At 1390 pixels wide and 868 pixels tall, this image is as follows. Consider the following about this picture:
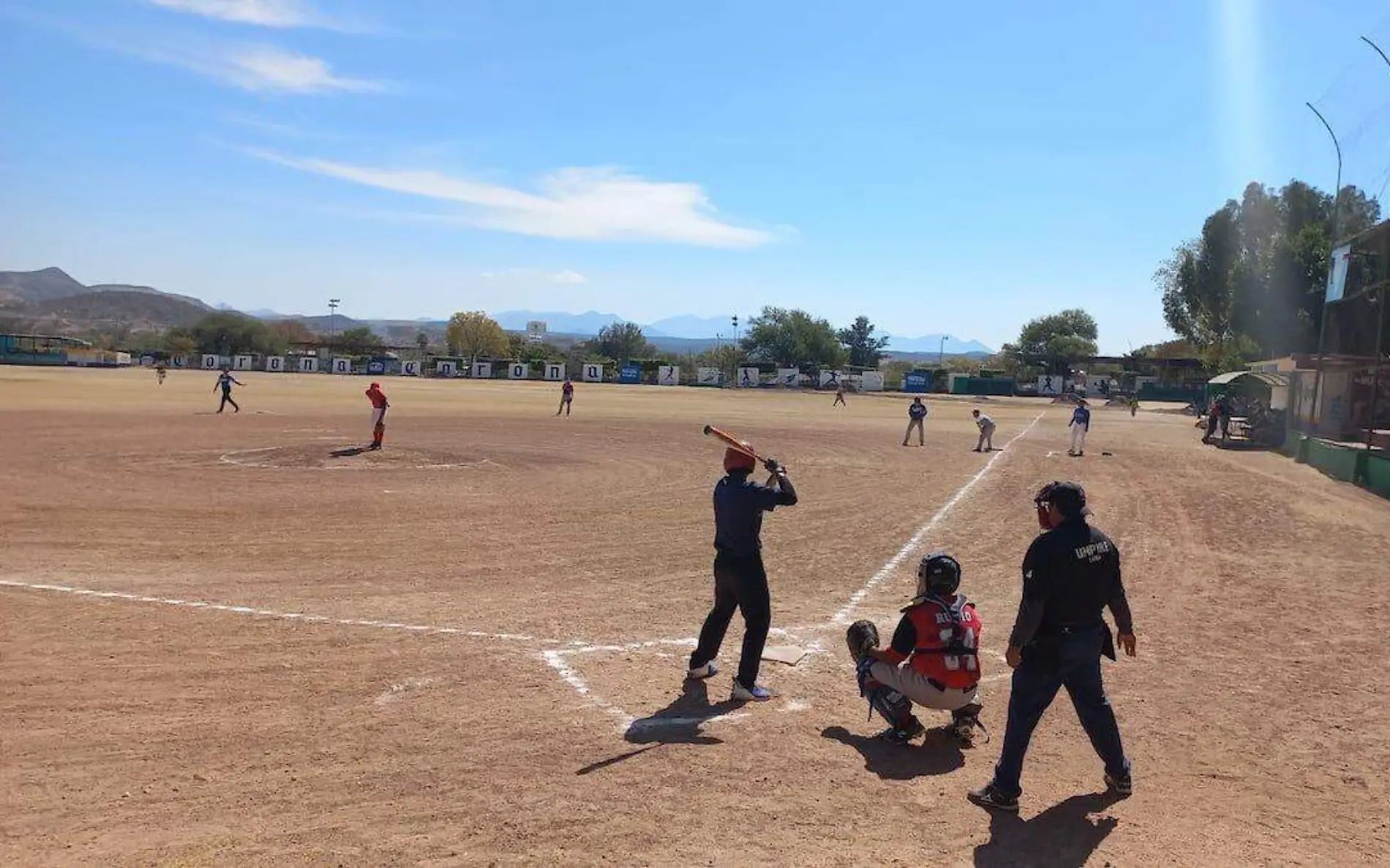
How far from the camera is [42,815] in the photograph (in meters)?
4.74

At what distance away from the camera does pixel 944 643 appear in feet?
19.0

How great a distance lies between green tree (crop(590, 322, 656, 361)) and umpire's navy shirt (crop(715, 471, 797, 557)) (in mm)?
150247

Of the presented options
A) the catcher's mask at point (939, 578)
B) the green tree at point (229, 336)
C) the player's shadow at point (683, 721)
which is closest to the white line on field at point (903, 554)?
the player's shadow at point (683, 721)

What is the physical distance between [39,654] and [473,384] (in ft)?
238

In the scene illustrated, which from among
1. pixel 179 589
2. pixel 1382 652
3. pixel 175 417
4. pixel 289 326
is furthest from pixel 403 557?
pixel 289 326

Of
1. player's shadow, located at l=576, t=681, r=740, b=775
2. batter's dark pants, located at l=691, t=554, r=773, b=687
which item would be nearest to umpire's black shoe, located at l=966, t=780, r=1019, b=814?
player's shadow, located at l=576, t=681, r=740, b=775

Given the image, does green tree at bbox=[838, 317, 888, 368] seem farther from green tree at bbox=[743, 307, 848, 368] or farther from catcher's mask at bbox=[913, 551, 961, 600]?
catcher's mask at bbox=[913, 551, 961, 600]

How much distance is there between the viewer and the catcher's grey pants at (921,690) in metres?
5.84

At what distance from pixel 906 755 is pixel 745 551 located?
1715mm

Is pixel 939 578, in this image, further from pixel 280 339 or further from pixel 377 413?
pixel 280 339

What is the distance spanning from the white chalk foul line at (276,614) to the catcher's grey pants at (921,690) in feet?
10.3

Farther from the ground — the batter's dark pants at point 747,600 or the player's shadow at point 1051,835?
the batter's dark pants at point 747,600

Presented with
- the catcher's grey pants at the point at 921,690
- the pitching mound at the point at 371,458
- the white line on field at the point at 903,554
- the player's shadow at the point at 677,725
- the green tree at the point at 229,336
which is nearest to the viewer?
the player's shadow at the point at 677,725

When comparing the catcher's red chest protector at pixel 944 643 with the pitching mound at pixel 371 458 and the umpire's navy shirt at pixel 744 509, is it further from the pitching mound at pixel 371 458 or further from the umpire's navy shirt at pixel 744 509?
the pitching mound at pixel 371 458
